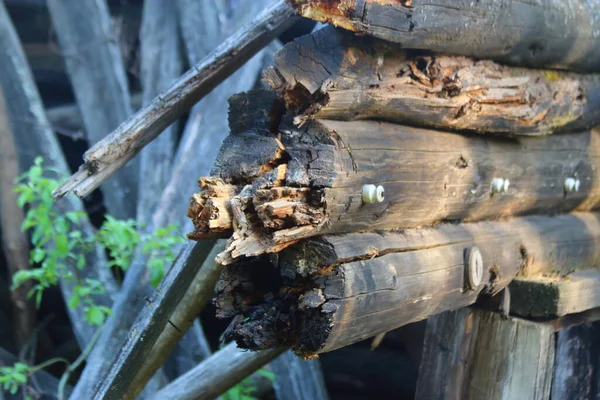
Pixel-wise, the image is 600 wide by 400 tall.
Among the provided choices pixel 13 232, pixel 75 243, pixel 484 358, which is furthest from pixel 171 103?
pixel 13 232

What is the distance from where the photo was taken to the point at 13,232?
4.09 meters

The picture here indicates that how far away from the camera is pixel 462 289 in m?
2.15

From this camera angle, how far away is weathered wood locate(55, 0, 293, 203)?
2.02 meters

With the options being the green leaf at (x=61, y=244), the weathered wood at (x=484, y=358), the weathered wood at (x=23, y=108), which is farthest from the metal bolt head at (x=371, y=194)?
the weathered wood at (x=23, y=108)

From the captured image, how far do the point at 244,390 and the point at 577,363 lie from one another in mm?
1677

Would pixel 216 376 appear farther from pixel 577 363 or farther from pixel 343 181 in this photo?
pixel 577 363

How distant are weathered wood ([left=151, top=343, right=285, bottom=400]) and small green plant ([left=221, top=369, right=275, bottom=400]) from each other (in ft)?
1.92

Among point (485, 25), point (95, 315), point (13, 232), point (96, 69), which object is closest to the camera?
point (485, 25)

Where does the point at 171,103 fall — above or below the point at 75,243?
above

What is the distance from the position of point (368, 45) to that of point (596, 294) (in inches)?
56.0

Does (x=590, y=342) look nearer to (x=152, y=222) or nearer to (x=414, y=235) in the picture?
(x=414, y=235)

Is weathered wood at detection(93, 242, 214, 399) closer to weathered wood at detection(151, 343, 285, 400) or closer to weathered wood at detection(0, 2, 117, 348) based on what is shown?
weathered wood at detection(151, 343, 285, 400)

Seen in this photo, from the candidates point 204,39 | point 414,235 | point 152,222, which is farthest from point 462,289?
point 204,39

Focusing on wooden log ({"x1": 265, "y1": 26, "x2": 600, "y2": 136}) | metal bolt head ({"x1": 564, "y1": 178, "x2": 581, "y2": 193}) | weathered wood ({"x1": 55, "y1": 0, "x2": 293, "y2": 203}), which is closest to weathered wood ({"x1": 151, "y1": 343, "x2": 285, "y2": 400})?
weathered wood ({"x1": 55, "y1": 0, "x2": 293, "y2": 203})
